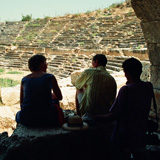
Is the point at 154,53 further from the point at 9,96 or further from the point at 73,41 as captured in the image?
the point at 73,41

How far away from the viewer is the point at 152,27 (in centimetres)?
358

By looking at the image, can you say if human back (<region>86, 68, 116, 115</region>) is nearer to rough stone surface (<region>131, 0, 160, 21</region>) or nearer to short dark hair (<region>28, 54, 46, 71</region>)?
short dark hair (<region>28, 54, 46, 71</region>)

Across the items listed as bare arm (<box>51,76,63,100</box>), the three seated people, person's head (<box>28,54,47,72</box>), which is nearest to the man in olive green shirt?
the three seated people

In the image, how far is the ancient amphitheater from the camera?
1677cm

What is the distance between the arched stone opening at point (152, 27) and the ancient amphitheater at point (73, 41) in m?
9.78

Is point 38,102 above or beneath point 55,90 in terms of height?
beneath

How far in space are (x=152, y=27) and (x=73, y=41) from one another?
19.0 meters

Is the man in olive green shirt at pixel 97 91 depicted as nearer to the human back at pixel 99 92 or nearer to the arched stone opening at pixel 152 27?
the human back at pixel 99 92

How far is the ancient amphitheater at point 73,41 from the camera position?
16766mm

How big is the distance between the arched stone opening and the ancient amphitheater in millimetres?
9784

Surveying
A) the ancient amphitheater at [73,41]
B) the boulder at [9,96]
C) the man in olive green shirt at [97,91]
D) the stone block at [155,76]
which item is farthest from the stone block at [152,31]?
the ancient amphitheater at [73,41]

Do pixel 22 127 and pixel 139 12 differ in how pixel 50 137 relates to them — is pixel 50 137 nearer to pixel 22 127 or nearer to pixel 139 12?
pixel 22 127

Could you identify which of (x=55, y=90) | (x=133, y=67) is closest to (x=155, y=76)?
A: (x=133, y=67)

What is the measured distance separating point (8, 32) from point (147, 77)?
26731 mm
